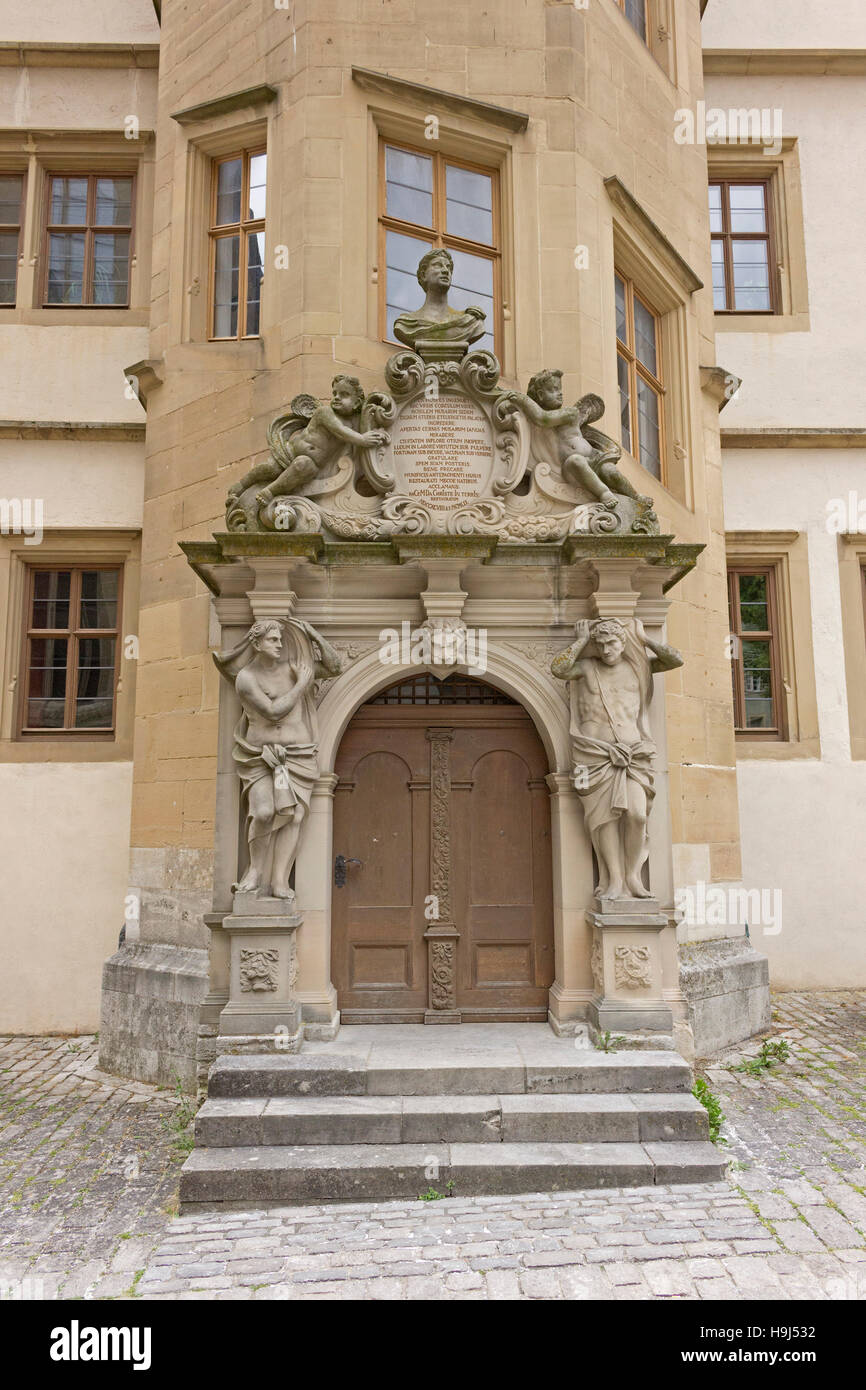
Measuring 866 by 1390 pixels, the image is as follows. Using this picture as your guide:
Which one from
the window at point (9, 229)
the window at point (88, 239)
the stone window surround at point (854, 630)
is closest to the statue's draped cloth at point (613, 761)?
the stone window surround at point (854, 630)

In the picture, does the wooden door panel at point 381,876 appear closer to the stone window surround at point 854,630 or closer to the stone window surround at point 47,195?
the stone window surround at point 47,195

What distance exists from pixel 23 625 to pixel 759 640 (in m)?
7.40

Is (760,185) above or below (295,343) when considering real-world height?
above

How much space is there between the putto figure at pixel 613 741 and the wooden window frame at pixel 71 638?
4930mm

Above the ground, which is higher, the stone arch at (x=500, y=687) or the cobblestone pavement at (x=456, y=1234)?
the stone arch at (x=500, y=687)

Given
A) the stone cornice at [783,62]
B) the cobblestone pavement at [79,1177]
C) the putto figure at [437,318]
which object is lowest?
the cobblestone pavement at [79,1177]

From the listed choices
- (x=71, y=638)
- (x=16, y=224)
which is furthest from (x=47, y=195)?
(x=71, y=638)

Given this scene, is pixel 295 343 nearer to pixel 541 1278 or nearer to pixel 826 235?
pixel 541 1278

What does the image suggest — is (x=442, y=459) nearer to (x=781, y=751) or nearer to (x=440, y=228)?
(x=440, y=228)

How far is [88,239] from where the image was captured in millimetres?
9484

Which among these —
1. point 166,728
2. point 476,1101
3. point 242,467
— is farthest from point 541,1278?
point 242,467

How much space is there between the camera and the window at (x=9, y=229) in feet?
31.0

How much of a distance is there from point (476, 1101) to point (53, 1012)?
5.17 m

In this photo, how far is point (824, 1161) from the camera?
5047mm
